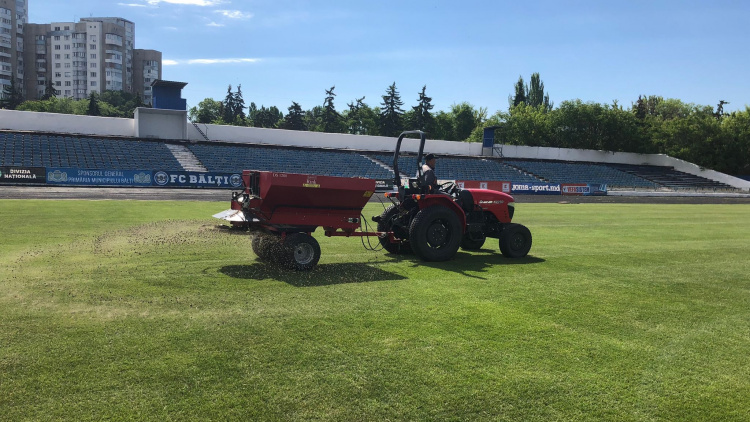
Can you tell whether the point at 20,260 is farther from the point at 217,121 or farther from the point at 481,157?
the point at 217,121

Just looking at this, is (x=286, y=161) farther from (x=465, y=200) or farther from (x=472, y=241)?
(x=465, y=200)

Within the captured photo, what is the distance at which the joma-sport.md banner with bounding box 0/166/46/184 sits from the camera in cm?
2719

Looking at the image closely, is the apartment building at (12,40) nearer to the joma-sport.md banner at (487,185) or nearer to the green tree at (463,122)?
the green tree at (463,122)

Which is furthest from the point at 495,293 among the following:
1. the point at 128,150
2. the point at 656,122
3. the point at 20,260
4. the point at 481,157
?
the point at 656,122

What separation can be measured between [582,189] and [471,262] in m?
36.1

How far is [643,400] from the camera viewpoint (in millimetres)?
3492

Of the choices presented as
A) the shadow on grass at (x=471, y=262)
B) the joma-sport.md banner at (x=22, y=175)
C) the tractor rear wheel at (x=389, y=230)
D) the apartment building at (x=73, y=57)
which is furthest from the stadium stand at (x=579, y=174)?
the apartment building at (x=73, y=57)

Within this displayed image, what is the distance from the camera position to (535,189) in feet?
132

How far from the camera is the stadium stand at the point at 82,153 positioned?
101ft

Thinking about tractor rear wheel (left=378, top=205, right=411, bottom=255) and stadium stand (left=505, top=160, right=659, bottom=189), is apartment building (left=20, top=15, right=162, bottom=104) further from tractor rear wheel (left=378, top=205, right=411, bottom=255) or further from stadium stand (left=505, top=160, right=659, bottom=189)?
tractor rear wheel (left=378, top=205, right=411, bottom=255)

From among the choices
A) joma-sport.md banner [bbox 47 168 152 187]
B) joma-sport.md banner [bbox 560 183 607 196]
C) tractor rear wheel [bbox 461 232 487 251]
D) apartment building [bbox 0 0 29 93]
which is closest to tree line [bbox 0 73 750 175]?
joma-sport.md banner [bbox 560 183 607 196]

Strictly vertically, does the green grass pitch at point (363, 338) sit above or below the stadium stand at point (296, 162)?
below

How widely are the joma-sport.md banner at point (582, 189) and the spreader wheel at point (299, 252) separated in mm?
37164

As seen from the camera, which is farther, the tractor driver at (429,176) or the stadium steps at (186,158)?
the stadium steps at (186,158)
